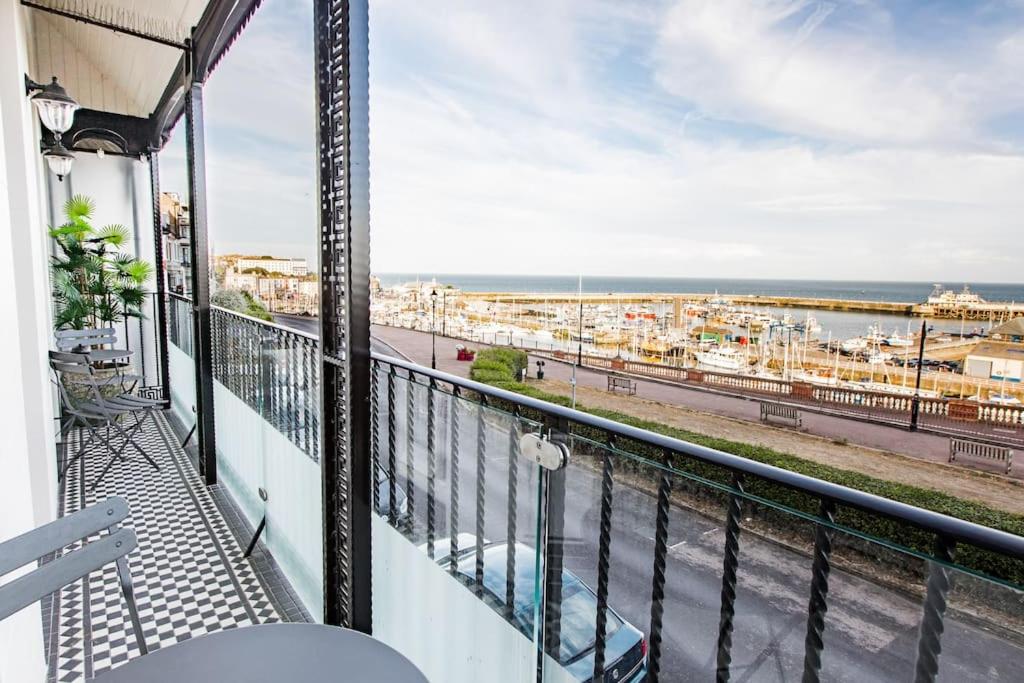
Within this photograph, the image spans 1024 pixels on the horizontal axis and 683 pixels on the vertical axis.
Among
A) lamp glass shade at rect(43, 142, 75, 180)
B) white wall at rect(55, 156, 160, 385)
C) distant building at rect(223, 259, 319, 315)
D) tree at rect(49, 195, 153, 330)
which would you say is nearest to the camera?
lamp glass shade at rect(43, 142, 75, 180)

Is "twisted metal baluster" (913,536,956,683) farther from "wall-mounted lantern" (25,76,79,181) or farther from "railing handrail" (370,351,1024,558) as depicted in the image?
"wall-mounted lantern" (25,76,79,181)

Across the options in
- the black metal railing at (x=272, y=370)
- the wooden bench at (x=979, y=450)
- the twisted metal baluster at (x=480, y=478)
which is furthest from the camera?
the wooden bench at (x=979, y=450)

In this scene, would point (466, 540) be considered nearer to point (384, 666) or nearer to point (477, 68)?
point (384, 666)

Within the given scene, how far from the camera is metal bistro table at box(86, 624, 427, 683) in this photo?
946mm

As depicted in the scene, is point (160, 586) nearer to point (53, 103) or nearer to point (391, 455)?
point (391, 455)

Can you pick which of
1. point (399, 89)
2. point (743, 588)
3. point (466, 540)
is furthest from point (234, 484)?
point (399, 89)

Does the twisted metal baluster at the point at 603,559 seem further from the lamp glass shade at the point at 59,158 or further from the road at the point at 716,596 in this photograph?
the lamp glass shade at the point at 59,158

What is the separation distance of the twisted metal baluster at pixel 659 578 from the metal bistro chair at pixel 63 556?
106 cm

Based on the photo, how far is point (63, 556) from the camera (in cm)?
111

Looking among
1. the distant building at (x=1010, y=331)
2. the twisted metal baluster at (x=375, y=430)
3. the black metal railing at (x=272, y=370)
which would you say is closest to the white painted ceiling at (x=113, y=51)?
the black metal railing at (x=272, y=370)

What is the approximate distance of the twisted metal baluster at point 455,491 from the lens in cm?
155

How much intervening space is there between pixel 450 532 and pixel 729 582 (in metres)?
0.91

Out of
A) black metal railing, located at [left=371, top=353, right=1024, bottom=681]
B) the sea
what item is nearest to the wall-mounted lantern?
black metal railing, located at [left=371, top=353, right=1024, bottom=681]

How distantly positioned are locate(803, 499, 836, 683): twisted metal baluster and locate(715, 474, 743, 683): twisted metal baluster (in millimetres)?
115
